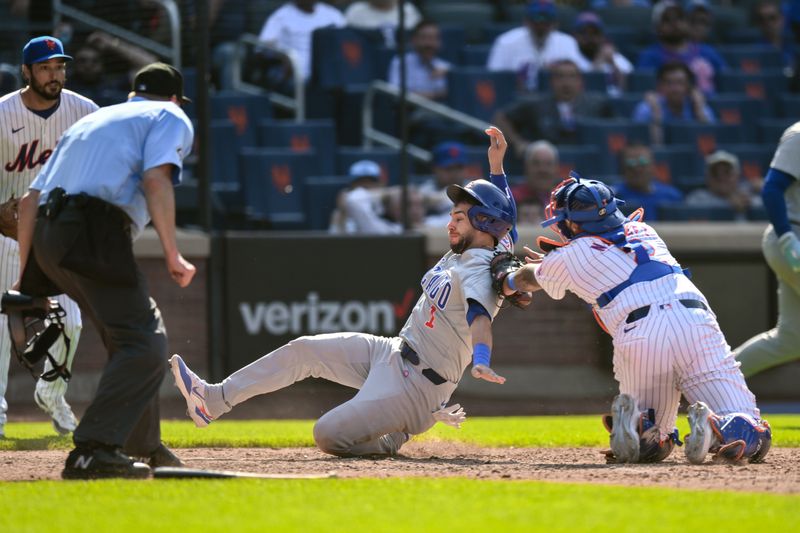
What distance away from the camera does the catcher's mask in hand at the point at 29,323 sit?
5660 millimetres

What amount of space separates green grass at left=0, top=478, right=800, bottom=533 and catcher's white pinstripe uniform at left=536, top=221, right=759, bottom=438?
1.10m

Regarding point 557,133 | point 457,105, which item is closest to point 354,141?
point 457,105

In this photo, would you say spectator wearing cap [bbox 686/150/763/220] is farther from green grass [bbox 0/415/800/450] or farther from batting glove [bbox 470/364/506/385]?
batting glove [bbox 470/364/506/385]

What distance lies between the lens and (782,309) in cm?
867

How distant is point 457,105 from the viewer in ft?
42.3

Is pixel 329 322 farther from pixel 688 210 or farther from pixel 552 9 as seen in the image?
pixel 552 9

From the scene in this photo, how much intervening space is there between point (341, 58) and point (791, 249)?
5492 millimetres

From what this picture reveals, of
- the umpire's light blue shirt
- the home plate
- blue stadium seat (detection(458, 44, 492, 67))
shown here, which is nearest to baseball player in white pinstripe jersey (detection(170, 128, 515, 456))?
the home plate

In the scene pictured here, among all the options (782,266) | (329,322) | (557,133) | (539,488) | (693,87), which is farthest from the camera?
(693,87)

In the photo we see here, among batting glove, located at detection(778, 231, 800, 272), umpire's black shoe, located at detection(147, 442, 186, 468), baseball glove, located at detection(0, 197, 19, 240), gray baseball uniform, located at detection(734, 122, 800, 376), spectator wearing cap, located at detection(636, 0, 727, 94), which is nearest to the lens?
umpire's black shoe, located at detection(147, 442, 186, 468)

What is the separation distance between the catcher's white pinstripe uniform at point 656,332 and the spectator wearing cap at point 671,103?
721 centimetres

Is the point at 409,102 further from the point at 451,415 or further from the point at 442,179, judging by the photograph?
the point at 451,415

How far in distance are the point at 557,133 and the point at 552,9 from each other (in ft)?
4.48

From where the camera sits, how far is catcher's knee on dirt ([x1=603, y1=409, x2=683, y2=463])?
6.13 meters
